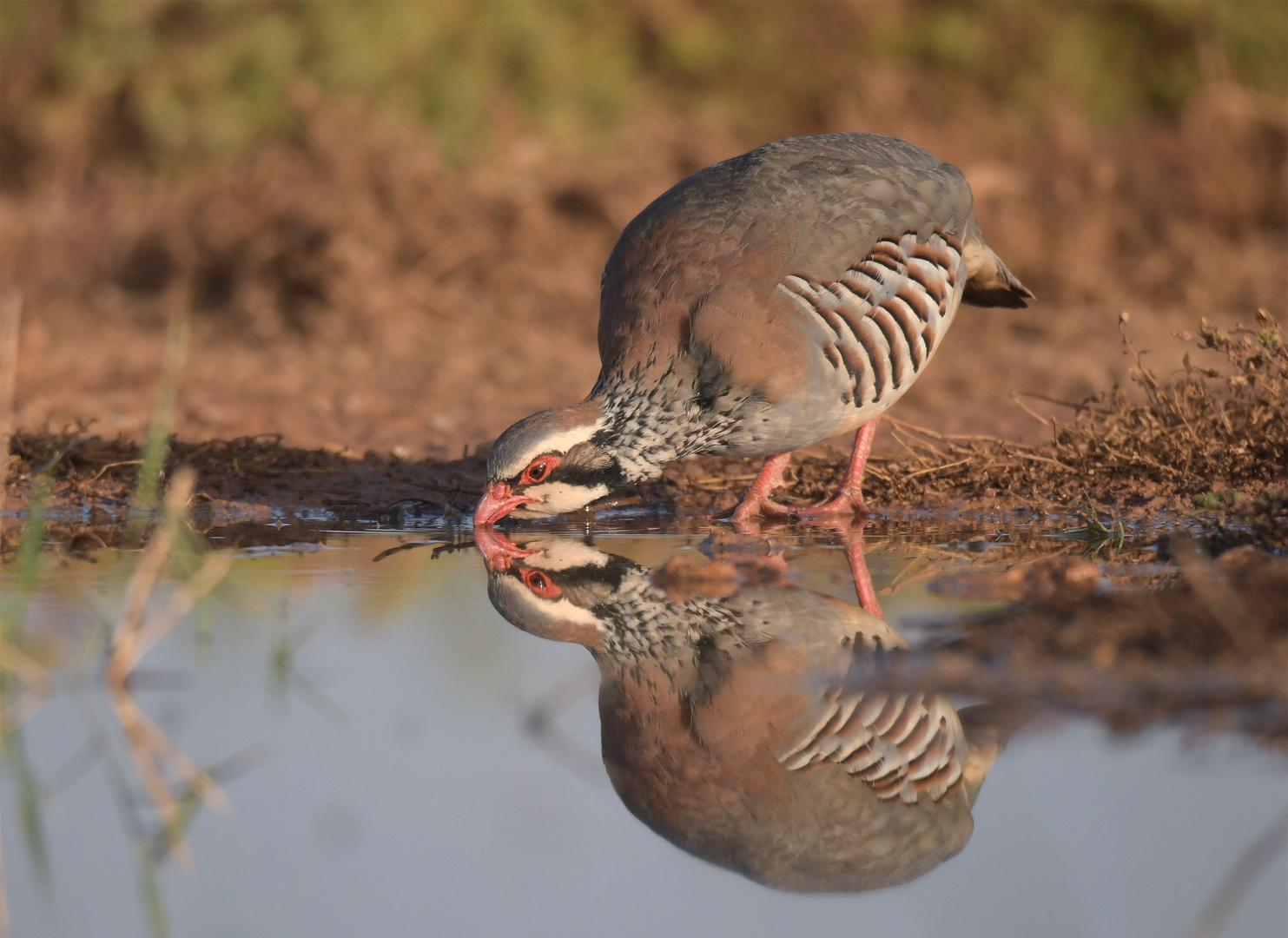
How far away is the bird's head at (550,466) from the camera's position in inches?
200

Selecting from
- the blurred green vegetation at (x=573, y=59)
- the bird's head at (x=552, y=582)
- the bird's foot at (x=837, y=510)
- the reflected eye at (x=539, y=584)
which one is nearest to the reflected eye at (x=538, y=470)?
the bird's head at (x=552, y=582)

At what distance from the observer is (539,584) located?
443 centimetres

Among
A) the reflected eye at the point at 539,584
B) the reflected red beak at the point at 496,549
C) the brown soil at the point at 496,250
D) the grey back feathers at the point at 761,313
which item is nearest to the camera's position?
the reflected eye at the point at 539,584

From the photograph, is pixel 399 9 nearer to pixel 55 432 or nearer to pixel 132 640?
pixel 55 432

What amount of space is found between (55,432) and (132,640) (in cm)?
370

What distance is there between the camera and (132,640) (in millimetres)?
3424

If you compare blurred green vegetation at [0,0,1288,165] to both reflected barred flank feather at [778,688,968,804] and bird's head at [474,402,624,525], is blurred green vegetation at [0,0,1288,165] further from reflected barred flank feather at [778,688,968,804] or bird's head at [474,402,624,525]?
reflected barred flank feather at [778,688,968,804]

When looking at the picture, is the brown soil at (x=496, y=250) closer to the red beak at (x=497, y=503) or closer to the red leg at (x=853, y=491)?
the red leg at (x=853, y=491)

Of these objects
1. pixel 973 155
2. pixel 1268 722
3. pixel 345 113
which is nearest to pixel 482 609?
pixel 1268 722

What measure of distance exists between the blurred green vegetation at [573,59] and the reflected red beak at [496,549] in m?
6.05

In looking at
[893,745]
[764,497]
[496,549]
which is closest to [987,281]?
[764,497]

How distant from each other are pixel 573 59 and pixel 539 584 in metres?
9.61

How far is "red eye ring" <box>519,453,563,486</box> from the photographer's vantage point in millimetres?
5113

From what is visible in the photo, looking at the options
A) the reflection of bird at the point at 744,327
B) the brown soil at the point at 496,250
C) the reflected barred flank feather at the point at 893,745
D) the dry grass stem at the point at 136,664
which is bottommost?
the reflected barred flank feather at the point at 893,745
